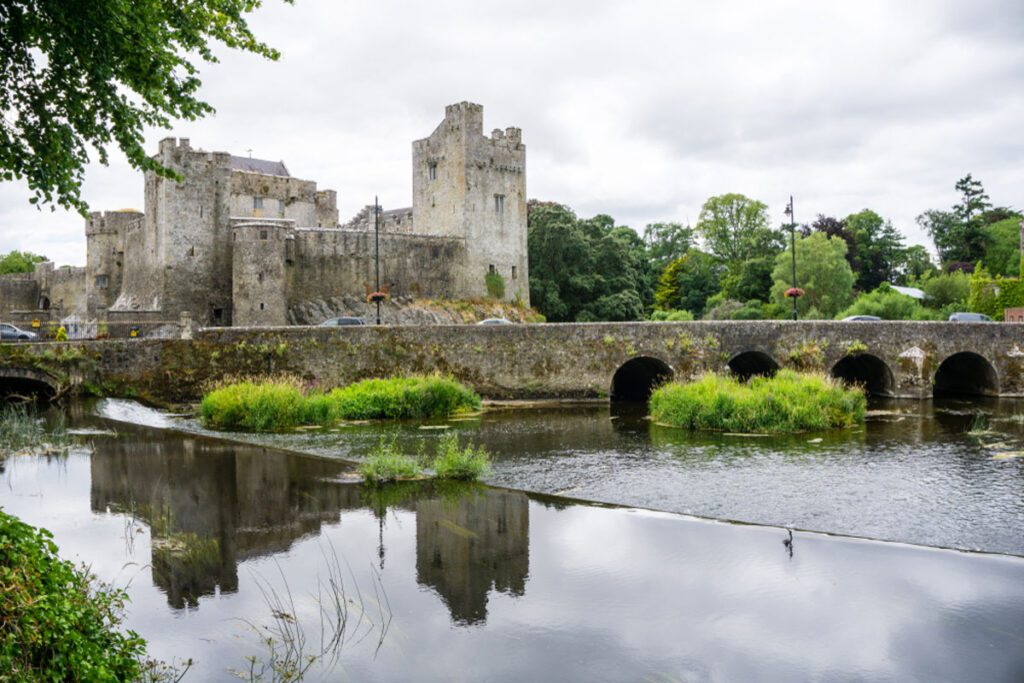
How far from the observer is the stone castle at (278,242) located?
38.0 m

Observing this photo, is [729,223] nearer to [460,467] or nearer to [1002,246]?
[1002,246]

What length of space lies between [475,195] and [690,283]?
29.2 metres

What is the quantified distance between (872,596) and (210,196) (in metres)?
34.9

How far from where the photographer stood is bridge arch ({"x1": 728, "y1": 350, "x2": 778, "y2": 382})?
3284cm

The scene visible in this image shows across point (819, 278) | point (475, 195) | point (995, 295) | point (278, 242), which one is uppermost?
point (475, 195)

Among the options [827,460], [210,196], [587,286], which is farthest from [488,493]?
[587,286]

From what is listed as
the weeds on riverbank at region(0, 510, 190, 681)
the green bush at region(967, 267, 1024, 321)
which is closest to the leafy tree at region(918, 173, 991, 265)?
the green bush at region(967, 267, 1024, 321)

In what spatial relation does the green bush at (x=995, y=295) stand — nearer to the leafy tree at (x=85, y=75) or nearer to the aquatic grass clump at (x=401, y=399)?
the aquatic grass clump at (x=401, y=399)

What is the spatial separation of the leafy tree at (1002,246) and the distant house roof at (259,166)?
185 ft

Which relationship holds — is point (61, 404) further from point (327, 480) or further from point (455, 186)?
point (455, 186)

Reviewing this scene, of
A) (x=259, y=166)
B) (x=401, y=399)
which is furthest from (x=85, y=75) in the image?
(x=259, y=166)

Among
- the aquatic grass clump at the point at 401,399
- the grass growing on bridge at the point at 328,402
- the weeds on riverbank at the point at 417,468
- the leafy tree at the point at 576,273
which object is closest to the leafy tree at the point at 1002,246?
the leafy tree at the point at 576,273

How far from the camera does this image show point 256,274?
124 feet

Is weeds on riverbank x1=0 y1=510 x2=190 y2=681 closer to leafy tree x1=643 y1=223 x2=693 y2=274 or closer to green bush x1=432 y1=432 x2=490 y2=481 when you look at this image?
green bush x1=432 y1=432 x2=490 y2=481
